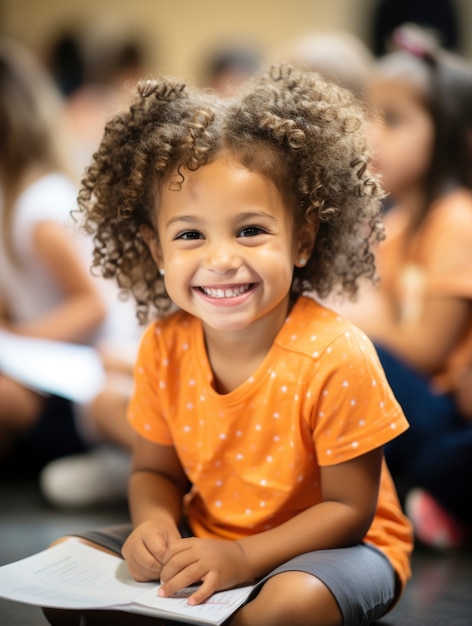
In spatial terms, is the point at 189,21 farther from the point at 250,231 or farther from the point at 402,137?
the point at 250,231

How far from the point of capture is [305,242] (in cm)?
102

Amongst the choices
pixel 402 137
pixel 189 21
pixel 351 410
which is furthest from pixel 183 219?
pixel 189 21

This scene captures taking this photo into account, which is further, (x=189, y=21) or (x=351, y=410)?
(x=189, y=21)

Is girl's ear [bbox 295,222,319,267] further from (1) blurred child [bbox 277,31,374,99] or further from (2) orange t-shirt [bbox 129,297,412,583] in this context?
(1) blurred child [bbox 277,31,374,99]

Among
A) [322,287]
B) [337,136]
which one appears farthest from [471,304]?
[337,136]

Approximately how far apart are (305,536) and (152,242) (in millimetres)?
367

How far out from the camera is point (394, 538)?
1043 millimetres

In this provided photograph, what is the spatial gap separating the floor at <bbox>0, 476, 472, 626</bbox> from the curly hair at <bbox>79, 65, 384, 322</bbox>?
40 centimetres

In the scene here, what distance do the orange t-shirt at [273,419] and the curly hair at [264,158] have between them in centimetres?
9

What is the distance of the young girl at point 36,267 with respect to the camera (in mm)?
1789

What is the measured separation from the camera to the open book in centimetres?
87

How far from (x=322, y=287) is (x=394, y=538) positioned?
0.30 metres

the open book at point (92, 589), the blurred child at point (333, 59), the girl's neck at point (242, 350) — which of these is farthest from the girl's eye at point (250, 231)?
the blurred child at point (333, 59)

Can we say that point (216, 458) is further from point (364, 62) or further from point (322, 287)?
point (364, 62)
